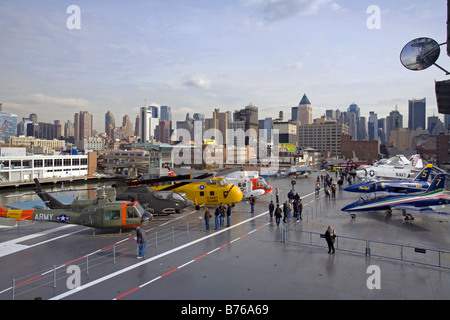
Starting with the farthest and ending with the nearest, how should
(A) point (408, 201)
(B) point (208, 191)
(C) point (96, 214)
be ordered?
(B) point (208, 191)
(A) point (408, 201)
(C) point (96, 214)

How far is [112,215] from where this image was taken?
18453 millimetres

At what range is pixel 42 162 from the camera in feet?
283

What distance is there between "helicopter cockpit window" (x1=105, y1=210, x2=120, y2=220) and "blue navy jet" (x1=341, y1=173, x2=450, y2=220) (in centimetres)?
1796

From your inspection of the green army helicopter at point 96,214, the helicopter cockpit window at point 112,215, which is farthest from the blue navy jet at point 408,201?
the helicopter cockpit window at point 112,215

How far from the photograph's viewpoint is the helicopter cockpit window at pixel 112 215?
60.4 feet

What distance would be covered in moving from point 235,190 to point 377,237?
11525 millimetres

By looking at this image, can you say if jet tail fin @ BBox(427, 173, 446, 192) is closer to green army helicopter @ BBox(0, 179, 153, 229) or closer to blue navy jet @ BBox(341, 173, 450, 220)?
blue navy jet @ BBox(341, 173, 450, 220)

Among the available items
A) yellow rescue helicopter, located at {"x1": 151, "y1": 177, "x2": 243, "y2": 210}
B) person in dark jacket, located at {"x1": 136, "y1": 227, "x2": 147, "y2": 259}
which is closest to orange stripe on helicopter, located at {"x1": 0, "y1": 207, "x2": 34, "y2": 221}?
person in dark jacket, located at {"x1": 136, "y1": 227, "x2": 147, "y2": 259}

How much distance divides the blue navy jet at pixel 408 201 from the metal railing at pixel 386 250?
23.6 feet

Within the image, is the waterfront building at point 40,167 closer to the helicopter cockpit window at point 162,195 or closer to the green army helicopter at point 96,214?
the green army helicopter at point 96,214

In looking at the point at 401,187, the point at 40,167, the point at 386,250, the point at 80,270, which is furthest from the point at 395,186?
the point at 40,167

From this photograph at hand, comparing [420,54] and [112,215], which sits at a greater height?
[420,54]

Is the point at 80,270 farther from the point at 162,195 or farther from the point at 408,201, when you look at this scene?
the point at 408,201

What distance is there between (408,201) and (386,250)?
9.35m
